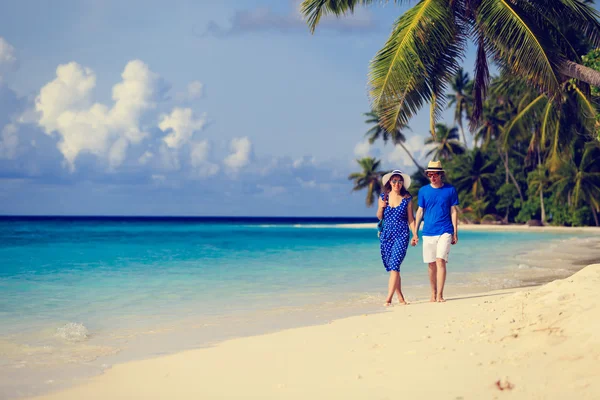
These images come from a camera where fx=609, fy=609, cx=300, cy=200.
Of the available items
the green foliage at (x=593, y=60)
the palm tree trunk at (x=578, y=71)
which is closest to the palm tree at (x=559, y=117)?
the green foliage at (x=593, y=60)

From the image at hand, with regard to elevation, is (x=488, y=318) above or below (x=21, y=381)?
above

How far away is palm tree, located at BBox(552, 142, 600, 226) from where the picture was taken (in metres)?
35.9

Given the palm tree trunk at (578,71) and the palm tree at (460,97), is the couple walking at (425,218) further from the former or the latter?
the palm tree at (460,97)

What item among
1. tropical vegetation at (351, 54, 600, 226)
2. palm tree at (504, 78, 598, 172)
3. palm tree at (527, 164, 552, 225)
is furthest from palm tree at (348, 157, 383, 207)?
palm tree at (504, 78, 598, 172)

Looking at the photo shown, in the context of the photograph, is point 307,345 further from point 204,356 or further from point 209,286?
point 209,286

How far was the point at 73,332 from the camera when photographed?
6.34 m

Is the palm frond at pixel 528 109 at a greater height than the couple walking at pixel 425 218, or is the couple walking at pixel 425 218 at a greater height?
the palm frond at pixel 528 109

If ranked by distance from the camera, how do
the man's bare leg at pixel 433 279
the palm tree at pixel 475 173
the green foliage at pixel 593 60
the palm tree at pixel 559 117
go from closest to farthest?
the man's bare leg at pixel 433 279, the green foliage at pixel 593 60, the palm tree at pixel 559 117, the palm tree at pixel 475 173

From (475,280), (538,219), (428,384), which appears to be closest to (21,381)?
(428,384)

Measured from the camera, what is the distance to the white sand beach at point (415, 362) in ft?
12.2

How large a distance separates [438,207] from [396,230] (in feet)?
1.86

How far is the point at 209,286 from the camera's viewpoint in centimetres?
1077

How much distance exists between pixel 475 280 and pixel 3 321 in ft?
24.7

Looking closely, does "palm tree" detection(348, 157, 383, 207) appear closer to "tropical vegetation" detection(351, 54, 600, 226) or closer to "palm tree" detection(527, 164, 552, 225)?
"tropical vegetation" detection(351, 54, 600, 226)
